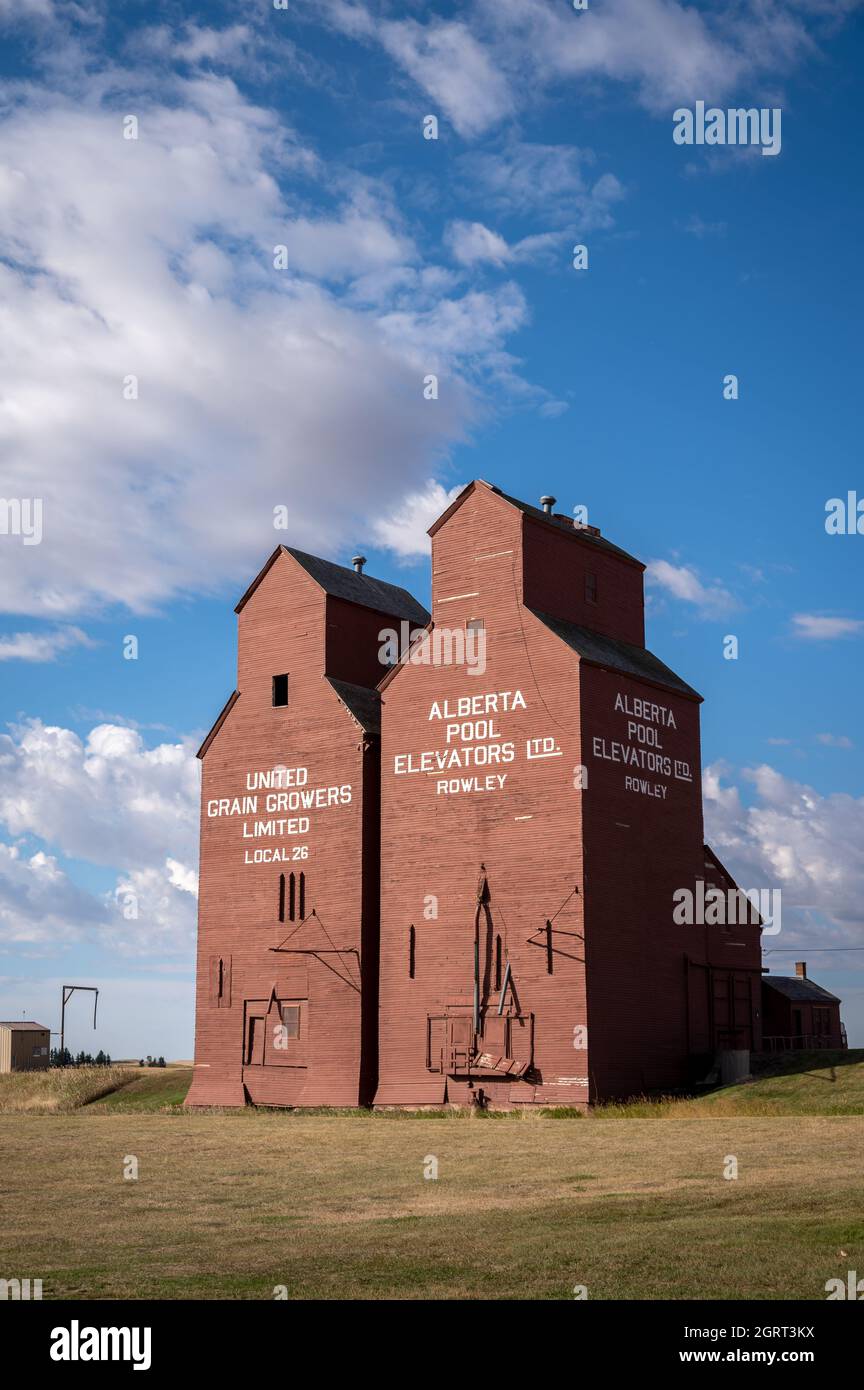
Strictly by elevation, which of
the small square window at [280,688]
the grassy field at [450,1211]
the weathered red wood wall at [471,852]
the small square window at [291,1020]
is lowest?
the grassy field at [450,1211]

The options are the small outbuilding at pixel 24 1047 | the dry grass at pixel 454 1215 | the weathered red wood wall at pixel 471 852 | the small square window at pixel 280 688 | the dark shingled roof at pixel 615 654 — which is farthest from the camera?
the small outbuilding at pixel 24 1047

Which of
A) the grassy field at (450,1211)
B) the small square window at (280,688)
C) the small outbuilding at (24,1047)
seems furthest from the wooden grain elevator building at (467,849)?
the small outbuilding at (24,1047)

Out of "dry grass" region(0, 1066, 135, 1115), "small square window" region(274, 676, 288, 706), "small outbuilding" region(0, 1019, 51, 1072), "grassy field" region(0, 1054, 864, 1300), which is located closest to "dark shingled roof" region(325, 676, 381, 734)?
"small square window" region(274, 676, 288, 706)

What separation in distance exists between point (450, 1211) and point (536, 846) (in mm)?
22747

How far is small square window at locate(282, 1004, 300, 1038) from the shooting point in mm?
44500

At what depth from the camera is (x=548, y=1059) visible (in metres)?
38.0

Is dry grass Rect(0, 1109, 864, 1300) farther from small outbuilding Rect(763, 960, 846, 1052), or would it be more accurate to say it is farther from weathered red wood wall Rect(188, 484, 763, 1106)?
small outbuilding Rect(763, 960, 846, 1052)

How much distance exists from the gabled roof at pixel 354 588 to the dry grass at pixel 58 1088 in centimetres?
1824

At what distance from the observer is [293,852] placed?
45.7m

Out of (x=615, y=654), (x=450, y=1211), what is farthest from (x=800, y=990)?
(x=450, y=1211)

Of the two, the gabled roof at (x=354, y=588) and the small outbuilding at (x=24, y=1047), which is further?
the small outbuilding at (x=24, y=1047)

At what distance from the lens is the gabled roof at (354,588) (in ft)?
159

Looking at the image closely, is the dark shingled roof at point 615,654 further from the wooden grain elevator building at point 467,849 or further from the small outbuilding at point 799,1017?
the small outbuilding at point 799,1017
